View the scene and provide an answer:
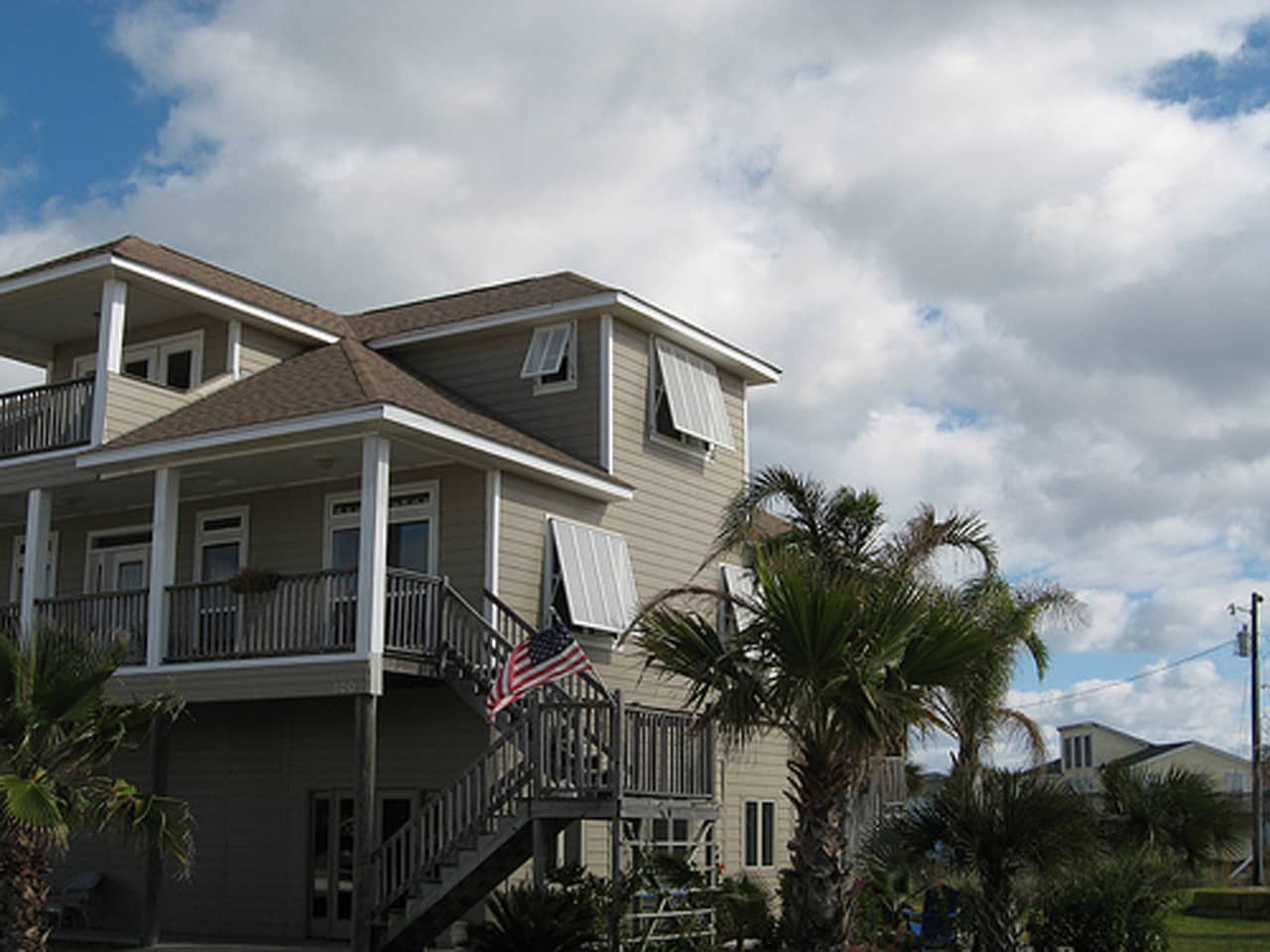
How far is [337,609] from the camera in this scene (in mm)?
19312

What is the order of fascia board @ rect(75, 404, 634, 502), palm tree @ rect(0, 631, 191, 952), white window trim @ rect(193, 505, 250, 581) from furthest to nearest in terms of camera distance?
white window trim @ rect(193, 505, 250, 581) < fascia board @ rect(75, 404, 634, 502) < palm tree @ rect(0, 631, 191, 952)

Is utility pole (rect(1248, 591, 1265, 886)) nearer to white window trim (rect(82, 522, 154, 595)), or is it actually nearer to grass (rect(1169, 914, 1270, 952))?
grass (rect(1169, 914, 1270, 952))

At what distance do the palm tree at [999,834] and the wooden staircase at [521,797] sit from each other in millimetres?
2880

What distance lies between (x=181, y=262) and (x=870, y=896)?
14.0 meters

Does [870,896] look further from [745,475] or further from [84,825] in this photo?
[84,825]

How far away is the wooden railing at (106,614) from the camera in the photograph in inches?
811

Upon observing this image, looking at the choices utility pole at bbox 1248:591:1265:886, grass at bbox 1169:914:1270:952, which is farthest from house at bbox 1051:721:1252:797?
grass at bbox 1169:914:1270:952

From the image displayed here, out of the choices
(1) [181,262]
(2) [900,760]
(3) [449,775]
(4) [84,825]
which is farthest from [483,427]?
(2) [900,760]

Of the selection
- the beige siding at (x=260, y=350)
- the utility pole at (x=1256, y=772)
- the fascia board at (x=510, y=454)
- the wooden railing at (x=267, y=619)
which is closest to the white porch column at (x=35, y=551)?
the wooden railing at (x=267, y=619)

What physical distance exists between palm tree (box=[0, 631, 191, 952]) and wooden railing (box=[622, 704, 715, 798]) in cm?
518

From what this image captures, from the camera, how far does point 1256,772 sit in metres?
39.8

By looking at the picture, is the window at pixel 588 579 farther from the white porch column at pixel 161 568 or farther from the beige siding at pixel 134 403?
the beige siding at pixel 134 403

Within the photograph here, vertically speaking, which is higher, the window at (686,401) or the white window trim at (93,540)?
the window at (686,401)

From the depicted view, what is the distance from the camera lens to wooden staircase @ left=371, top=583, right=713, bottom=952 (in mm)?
17281
